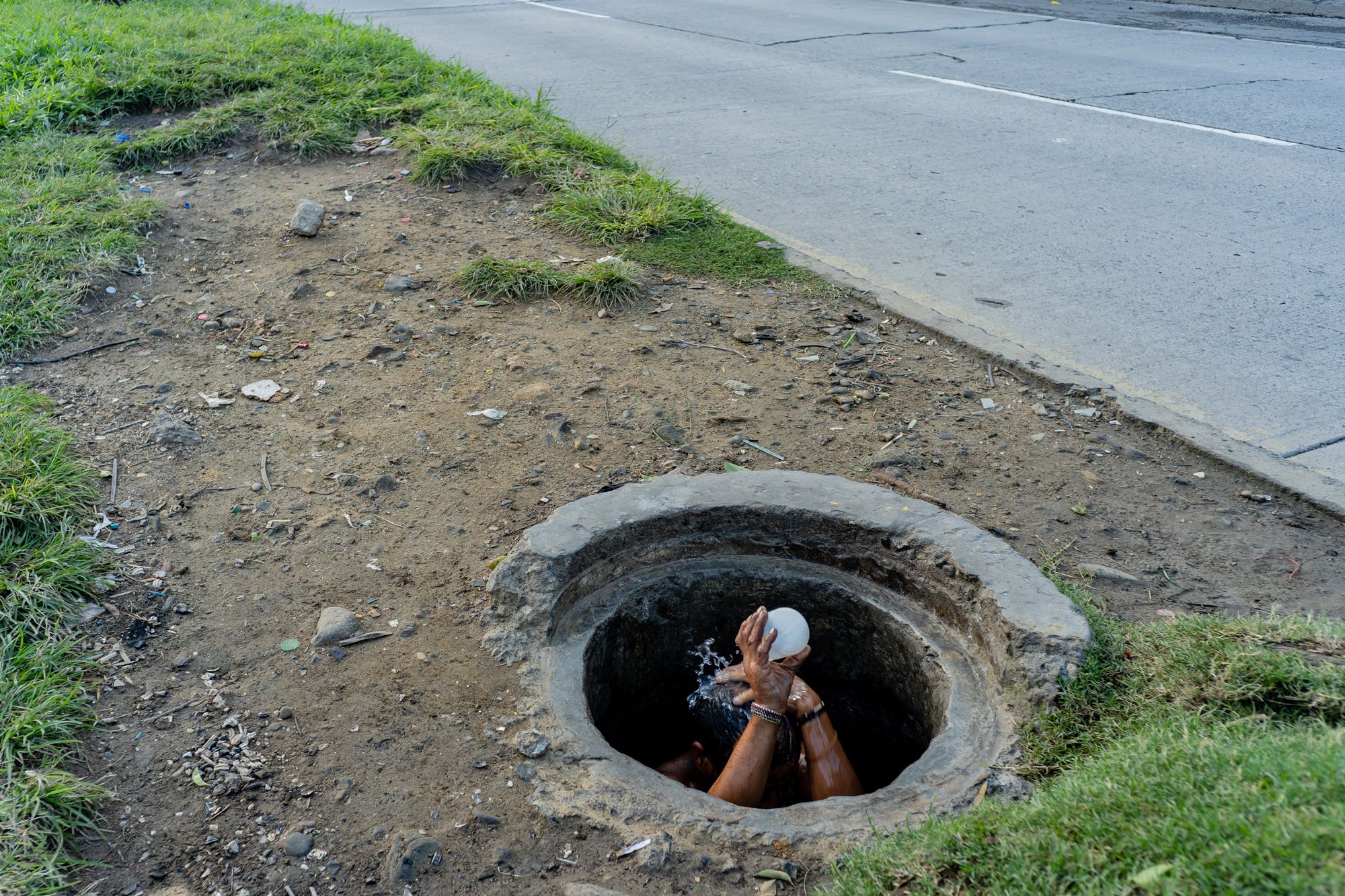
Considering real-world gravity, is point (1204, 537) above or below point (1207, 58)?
below

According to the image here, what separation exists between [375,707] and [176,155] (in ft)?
15.8

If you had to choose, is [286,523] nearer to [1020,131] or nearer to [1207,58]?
[1020,131]

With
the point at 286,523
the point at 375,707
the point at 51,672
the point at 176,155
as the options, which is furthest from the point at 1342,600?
the point at 176,155

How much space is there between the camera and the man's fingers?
9.04 ft

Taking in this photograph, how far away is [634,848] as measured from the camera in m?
2.10

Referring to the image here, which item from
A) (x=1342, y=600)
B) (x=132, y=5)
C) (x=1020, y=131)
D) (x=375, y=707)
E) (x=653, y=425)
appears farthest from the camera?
(x=132, y=5)

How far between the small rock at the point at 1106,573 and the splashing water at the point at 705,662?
1135mm

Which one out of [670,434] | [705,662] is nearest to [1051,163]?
[670,434]

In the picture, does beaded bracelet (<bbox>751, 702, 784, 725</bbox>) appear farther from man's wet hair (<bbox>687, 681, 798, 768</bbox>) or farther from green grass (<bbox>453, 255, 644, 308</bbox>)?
green grass (<bbox>453, 255, 644, 308</bbox>)

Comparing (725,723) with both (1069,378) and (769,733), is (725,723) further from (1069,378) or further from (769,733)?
(1069,378)

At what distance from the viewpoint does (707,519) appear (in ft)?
9.87

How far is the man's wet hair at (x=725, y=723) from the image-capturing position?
288cm

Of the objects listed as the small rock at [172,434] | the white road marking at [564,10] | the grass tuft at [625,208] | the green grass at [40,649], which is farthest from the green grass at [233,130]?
the white road marking at [564,10]

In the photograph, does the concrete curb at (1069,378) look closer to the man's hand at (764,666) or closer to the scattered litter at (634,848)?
the man's hand at (764,666)
